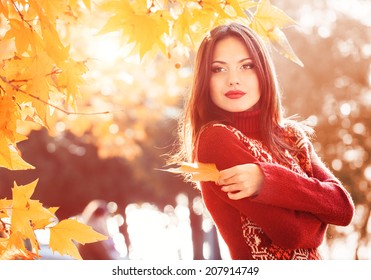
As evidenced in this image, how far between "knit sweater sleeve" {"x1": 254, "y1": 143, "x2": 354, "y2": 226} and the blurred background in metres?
0.94

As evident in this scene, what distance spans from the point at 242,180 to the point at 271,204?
0.06 m

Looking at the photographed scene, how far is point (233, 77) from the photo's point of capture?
0.98m

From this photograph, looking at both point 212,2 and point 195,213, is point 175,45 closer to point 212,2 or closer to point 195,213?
point 212,2

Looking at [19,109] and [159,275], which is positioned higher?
[19,109]

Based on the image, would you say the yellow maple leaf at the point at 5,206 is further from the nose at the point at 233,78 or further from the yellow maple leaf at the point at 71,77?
the nose at the point at 233,78

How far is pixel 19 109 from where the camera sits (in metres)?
0.80

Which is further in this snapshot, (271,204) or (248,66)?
(248,66)

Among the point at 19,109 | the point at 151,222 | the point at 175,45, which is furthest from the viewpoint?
the point at 151,222

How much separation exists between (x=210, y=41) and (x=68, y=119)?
2.09 meters

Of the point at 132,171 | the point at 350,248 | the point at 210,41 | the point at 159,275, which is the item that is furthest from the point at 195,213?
the point at 210,41

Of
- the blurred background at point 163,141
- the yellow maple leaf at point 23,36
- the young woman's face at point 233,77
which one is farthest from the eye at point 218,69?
the blurred background at point 163,141

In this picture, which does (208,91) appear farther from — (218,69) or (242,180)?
(242,180)

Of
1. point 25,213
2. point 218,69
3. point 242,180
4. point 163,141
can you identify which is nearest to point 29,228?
point 25,213

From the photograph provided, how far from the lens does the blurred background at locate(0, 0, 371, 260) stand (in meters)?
2.49
